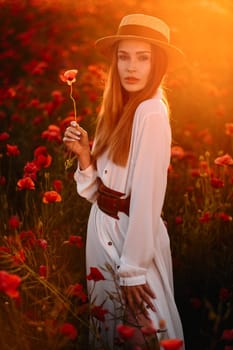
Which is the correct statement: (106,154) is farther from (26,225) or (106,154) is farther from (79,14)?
(79,14)

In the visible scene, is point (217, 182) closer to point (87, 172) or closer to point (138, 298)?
point (87, 172)

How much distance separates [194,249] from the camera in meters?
3.19

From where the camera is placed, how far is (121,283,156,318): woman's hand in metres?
2.36

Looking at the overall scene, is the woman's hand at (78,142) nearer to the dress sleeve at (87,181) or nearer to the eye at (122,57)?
the dress sleeve at (87,181)

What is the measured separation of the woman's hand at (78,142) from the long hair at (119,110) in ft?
0.12

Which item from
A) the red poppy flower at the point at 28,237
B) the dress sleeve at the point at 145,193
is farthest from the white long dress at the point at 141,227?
the red poppy flower at the point at 28,237

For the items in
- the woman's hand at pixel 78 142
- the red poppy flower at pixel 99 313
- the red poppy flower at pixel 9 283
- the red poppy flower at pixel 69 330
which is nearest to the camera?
the red poppy flower at pixel 9 283

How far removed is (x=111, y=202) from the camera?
8.27ft

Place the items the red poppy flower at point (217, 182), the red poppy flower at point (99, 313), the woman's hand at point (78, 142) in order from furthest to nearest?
the red poppy flower at point (217, 182) → the woman's hand at point (78, 142) → the red poppy flower at point (99, 313)

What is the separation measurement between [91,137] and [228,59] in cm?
256

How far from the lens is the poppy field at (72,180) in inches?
97.3

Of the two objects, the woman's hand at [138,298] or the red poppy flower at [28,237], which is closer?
the woman's hand at [138,298]

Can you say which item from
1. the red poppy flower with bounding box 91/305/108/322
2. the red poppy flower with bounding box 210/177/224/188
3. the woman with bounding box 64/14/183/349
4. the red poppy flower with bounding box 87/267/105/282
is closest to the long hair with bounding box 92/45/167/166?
the woman with bounding box 64/14/183/349

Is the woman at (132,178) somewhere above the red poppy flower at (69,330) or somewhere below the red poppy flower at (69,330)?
above
